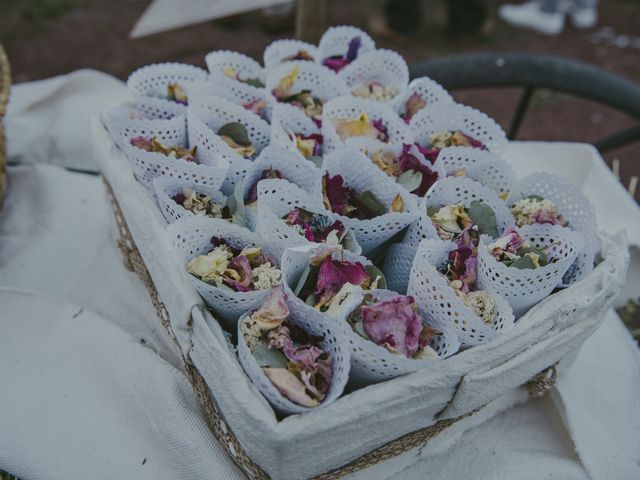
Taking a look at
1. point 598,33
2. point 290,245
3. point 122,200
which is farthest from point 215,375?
point 598,33

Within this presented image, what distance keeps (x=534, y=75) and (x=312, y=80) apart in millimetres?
609

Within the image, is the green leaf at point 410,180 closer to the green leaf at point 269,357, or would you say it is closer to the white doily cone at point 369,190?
the white doily cone at point 369,190

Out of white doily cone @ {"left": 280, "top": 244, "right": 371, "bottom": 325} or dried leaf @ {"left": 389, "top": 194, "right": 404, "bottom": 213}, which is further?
dried leaf @ {"left": 389, "top": 194, "right": 404, "bottom": 213}

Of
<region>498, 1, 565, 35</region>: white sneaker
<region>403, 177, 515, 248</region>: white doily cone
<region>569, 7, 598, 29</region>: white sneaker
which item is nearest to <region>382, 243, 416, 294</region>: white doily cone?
<region>403, 177, 515, 248</region>: white doily cone

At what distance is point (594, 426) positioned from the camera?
950mm

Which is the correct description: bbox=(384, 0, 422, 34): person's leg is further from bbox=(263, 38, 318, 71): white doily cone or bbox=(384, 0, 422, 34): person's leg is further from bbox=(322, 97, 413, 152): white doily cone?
bbox=(322, 97, 413, 152): white doily cone

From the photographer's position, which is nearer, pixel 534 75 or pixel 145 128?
pixel 145 128

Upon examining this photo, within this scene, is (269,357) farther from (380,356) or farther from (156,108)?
(156,108)

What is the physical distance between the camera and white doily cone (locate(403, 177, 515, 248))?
806 millimetres

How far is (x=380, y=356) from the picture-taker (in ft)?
2.09

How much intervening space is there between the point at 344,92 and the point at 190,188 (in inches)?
12.3

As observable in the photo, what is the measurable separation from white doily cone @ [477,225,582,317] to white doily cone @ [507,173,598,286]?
0.04 m

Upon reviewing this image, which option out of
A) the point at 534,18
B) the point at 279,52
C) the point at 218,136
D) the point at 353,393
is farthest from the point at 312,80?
the point at 534,18

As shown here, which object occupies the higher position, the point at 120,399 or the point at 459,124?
the point at 459,124
